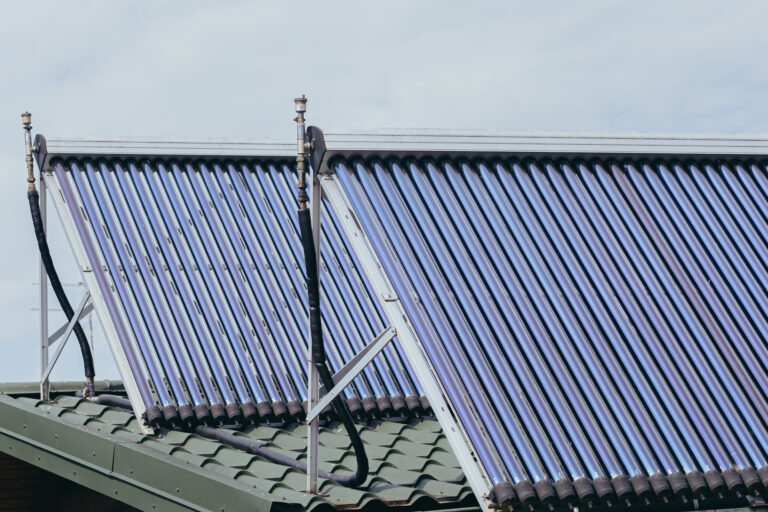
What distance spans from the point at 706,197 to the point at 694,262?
99 centimetres

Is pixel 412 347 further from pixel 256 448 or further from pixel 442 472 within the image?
pixel 256 448

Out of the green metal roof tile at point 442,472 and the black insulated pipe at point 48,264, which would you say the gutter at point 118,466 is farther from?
the green metal roof tile at point 442,472

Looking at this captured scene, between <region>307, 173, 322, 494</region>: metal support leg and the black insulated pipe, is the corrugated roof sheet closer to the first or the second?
<region>307, 173, 322, 494</region>: metal support leg

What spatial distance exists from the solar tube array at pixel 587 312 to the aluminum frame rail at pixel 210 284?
2.26 metres

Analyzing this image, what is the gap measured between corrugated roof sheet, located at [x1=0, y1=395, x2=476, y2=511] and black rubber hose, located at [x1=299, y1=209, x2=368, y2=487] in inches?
5.2

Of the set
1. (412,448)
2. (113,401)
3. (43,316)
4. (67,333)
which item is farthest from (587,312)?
(43,316)

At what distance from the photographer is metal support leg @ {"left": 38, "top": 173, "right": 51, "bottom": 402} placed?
11859 mm

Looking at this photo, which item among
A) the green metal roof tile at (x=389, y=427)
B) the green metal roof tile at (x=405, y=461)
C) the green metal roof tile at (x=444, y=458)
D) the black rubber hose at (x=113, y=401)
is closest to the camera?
the green metal roof tile at (x=405, y=461)

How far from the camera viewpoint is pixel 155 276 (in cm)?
1118

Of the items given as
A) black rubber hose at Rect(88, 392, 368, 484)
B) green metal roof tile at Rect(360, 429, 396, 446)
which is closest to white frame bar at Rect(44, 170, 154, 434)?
black rubber hose at Rect(88, 392, 368, 484)

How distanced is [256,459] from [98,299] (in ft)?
8.59

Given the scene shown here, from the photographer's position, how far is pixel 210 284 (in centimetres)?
1128

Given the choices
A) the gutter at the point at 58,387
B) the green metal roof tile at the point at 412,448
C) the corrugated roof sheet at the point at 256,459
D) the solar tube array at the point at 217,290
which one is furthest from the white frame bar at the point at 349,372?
the gutter at the point at 58,387

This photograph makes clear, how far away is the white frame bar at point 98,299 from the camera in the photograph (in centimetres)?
1020
